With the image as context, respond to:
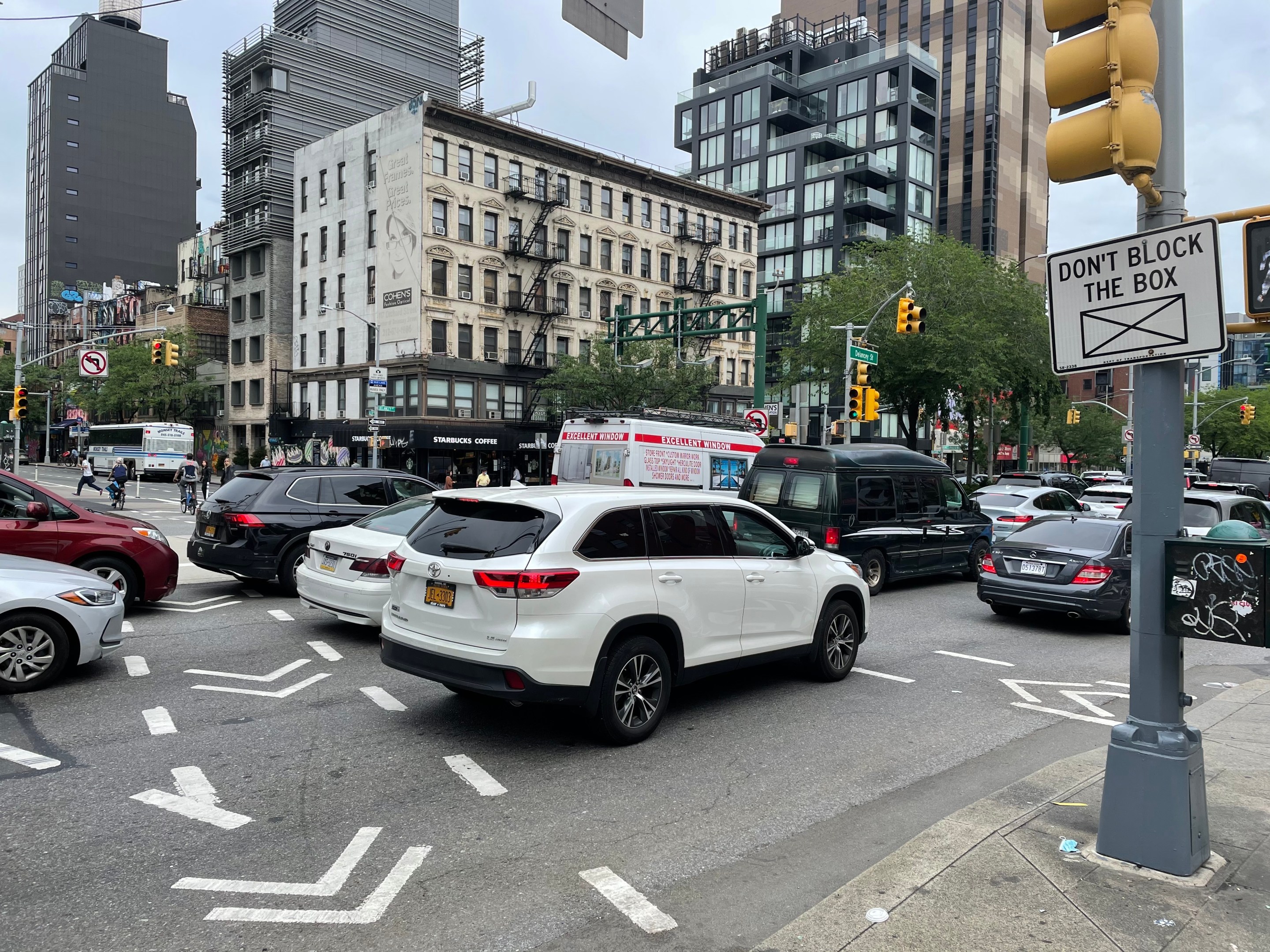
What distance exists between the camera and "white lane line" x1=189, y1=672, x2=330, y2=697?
288 inches

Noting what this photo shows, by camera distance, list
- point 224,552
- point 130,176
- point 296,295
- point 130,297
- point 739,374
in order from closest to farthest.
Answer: point 224,552
point 296,295
point 739,374
point 130,297
point 130,176

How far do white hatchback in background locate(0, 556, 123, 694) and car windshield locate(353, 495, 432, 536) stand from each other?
9.22 feet

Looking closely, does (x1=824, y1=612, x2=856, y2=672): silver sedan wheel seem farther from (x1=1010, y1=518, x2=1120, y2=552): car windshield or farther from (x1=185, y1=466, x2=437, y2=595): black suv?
(x1=185, y1=466, x2=437, y2=595): black suv

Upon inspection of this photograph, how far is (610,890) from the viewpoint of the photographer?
4145 millimetres

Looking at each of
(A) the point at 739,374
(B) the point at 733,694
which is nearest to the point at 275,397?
(A) the point at 739,374

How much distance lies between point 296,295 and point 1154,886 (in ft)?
187

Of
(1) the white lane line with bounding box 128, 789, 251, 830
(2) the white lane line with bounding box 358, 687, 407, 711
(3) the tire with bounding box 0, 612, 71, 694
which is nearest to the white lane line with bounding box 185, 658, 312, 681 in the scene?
(2) the white lane line with bounding box 358, 687, 407, 711

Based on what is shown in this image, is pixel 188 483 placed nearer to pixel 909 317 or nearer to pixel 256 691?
pixel 909 317

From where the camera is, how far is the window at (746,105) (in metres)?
76.8

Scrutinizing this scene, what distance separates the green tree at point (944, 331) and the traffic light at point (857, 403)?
7.19 meters

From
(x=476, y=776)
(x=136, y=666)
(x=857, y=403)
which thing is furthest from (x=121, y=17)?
(x=476, y=776)

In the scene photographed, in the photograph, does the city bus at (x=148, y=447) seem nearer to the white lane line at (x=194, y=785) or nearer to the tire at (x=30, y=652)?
the tire at (x=30, y=652)

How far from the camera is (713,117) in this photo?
263 ft

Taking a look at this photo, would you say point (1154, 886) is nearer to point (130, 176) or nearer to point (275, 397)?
point (275, 397)
